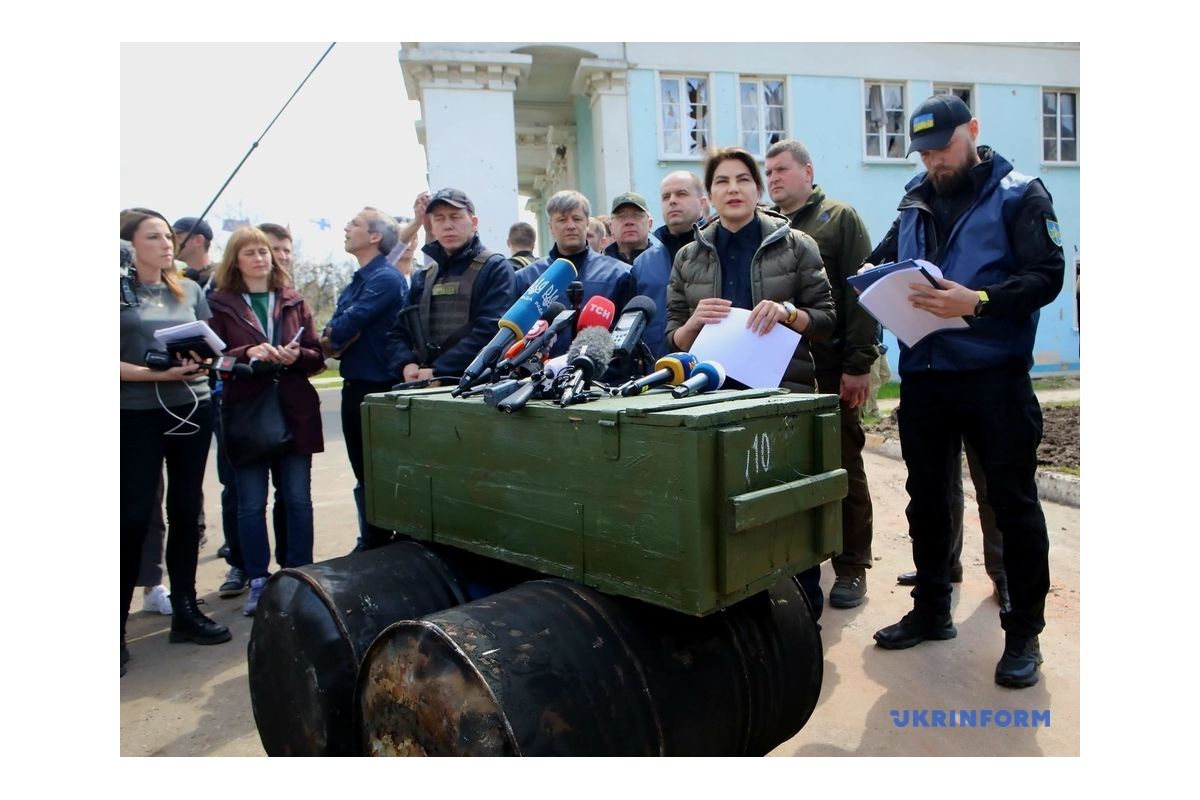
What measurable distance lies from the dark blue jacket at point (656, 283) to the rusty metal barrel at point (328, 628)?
5.91 ft

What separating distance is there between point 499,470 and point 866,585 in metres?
2.48

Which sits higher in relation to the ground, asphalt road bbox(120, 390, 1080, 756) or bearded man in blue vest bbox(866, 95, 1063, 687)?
bearded man in blue vest bbox(866, 95, 1063, 687)

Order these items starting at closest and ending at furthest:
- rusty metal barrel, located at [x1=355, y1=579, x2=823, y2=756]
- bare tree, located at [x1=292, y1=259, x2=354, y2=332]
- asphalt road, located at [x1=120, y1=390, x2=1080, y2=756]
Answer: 1. rusty metal barrel, located at [x1=355, y1=579, x2=823, y2=756]
2. asphalt road, located at [x1=120, y1=390, x2=1080, y2=756]
3. bare tree, located at [x1=292, y1=259, x2=354, y2=332]

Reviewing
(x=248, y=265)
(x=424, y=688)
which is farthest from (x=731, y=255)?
(x=248, y=265)

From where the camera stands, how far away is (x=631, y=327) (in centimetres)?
271

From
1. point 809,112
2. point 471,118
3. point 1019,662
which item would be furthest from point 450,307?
point 809,112

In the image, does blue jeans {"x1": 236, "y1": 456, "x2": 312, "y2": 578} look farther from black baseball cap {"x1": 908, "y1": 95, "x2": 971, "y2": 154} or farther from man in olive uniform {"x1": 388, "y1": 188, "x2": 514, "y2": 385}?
black baseball cap {"x1": 908, "y1": 95, "x2": 971, "y2": 154}

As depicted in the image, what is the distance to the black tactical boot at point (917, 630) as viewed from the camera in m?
3.28

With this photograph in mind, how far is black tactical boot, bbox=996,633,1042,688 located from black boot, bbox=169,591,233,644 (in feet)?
11.1

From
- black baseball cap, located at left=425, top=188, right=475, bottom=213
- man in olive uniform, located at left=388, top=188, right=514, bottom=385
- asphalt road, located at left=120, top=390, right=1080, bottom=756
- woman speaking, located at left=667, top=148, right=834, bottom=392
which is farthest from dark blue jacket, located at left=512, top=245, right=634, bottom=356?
asphalt road, located at left=120, top=390, right=1080, bottom=756

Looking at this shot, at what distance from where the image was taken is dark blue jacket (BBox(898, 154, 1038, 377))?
2.91 meters

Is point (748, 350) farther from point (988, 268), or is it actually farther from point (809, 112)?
point (809, 112)

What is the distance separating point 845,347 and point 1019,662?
5.07 feet

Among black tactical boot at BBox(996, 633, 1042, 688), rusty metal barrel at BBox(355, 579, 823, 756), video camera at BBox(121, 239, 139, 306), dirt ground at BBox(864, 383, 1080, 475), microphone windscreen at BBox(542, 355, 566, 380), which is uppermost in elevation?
video camera at BBox(121, 239, 139, 306)
